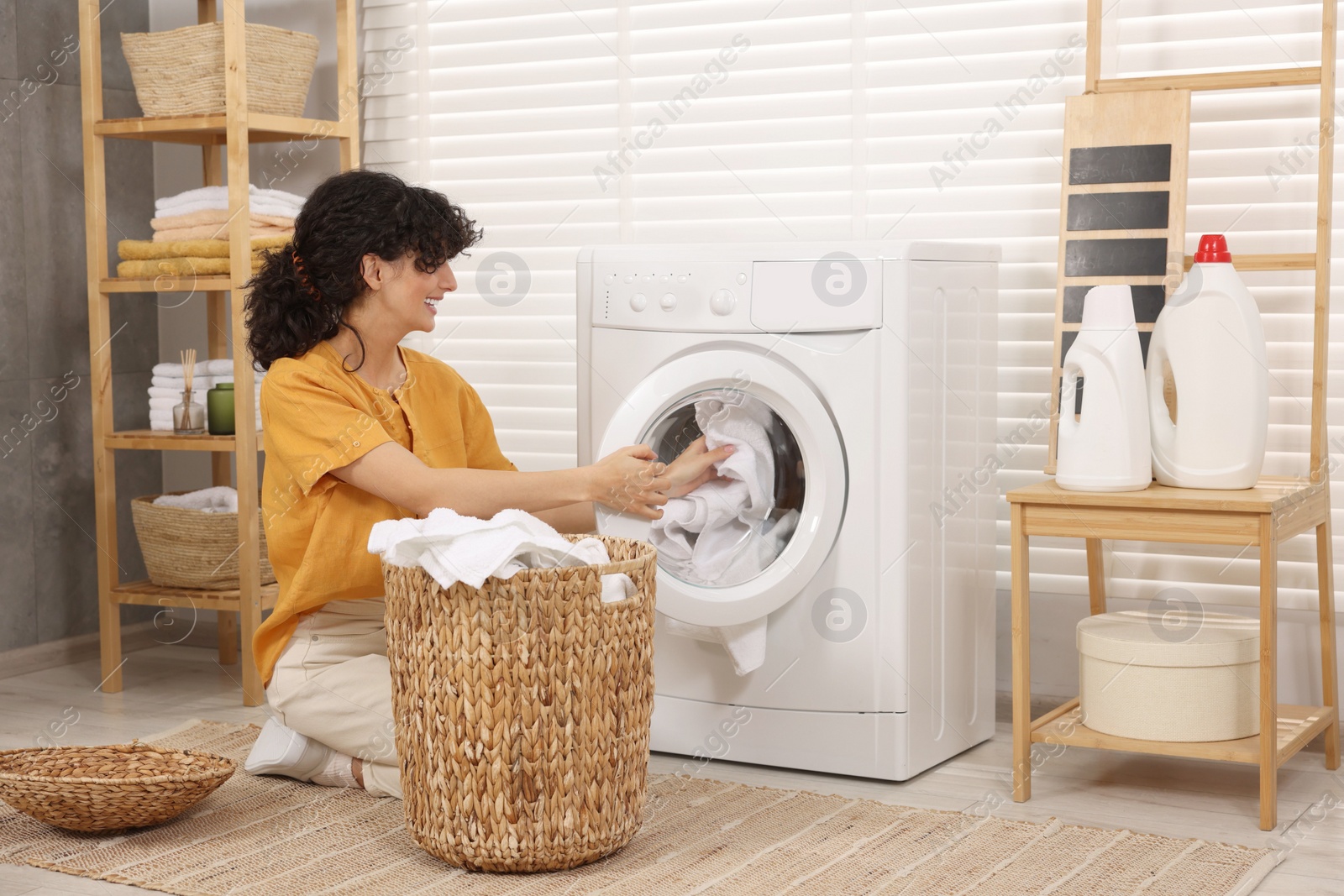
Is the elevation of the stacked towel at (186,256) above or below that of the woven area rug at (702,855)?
above

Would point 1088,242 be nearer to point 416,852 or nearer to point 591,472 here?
point 591,472

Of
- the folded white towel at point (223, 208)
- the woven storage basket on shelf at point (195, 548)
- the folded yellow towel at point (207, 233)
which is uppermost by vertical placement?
the folded white towel at point (223, 208)

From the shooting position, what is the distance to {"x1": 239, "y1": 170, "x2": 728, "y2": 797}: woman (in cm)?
200

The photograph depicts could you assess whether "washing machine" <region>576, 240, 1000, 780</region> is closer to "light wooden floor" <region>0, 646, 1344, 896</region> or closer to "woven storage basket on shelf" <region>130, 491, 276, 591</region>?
"light wooden floor" <region>0, 646, 1344, 896</region>

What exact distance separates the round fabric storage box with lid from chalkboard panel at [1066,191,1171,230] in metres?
0.71

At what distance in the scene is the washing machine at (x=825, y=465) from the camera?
6.91 feet

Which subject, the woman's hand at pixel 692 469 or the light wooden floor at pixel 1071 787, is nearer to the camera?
the light wooden floor at pixel 1071 787

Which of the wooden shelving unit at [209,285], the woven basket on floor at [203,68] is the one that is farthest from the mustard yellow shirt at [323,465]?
the woven basket on floor at [203,68]

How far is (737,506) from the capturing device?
6.98 feet

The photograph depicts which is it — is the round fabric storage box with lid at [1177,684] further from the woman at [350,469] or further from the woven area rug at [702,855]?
the woman at [350,469]

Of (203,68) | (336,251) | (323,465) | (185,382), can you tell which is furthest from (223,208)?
(323,465)

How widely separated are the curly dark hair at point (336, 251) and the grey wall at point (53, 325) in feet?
3.19

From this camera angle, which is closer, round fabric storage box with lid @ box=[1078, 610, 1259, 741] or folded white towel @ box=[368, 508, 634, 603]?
folded white towel @ box=[368, 508, 634, 603]

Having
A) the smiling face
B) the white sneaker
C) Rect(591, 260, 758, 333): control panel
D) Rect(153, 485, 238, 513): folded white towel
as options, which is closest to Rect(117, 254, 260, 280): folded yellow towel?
Rect(153, 485, 238, 513): folded white towel
